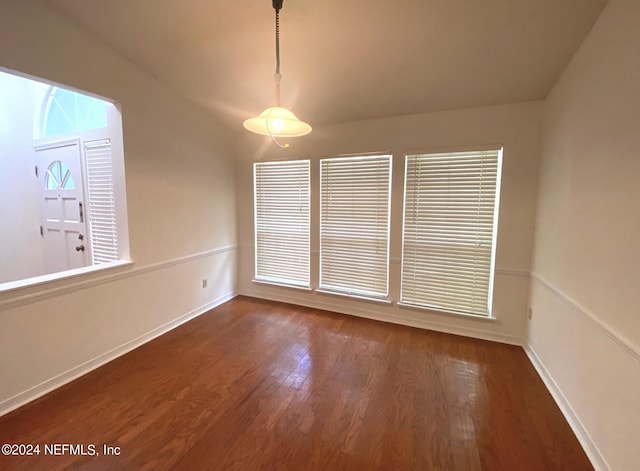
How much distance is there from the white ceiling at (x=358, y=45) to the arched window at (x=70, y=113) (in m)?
0.72

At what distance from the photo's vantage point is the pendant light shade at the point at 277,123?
1568 millimetres

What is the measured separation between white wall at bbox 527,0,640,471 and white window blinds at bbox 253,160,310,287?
2601 mm

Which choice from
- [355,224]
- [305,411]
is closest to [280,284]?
[355,224]

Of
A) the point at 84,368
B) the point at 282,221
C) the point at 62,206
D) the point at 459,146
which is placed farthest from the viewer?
the point at 282,221

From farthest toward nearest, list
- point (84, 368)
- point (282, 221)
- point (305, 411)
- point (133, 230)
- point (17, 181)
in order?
point (282, 221), point (17, 181), point (133, 230), point (84, 368), point (305, 411)

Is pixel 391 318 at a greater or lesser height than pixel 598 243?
lesser

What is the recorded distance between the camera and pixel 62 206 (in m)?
3.26

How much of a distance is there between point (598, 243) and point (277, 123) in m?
2.05

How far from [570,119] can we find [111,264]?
4.03 metres

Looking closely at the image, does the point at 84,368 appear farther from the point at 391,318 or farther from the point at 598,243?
the point at 598,243

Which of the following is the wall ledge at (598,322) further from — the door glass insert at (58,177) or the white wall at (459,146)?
the door glass insert at (58,177)

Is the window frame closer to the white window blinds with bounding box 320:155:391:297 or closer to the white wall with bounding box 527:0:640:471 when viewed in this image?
the white window blinds with bounding box 320:155:391:297

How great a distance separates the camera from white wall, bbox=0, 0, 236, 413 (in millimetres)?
2000

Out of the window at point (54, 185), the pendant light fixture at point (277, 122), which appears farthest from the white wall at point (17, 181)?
the pendant light fixture at point (277, 122)
